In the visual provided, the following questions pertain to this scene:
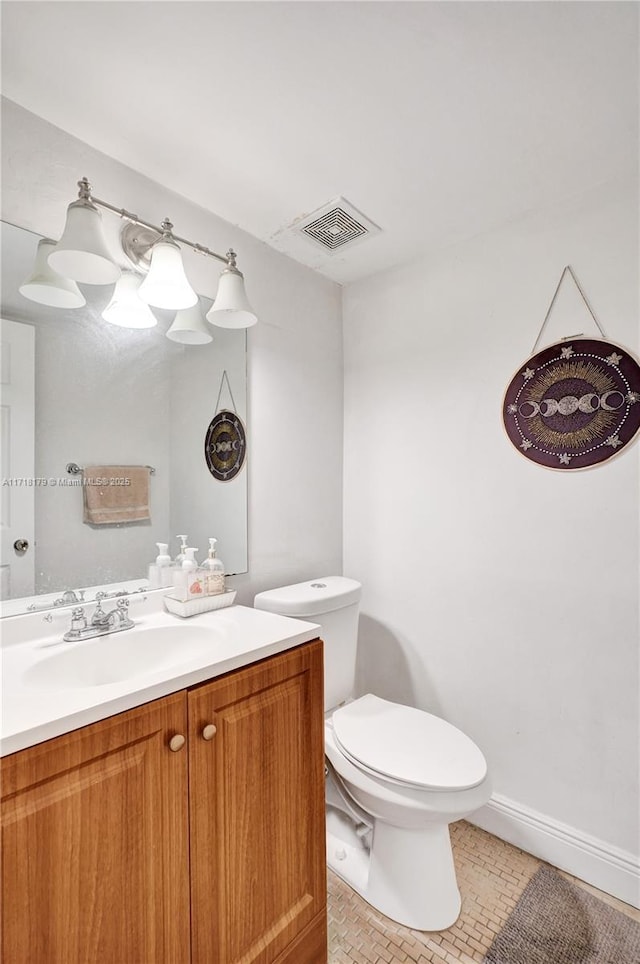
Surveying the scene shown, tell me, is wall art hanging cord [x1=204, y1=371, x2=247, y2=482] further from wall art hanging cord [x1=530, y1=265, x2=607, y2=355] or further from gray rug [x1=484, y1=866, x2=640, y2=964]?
gray rug [x1=484, y1=866, x2=640, y2=964]

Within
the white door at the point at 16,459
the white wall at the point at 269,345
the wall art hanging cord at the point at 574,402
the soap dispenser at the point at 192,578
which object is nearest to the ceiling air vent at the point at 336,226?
the white wall at the point at 269,345

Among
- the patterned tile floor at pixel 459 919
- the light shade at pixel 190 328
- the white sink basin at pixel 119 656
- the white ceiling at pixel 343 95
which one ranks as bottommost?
the patterned tile floor at pixel 459 919

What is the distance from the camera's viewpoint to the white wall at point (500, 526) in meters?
1.47

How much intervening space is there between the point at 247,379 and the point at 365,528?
0.85m

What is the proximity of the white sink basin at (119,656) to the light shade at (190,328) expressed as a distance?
36.3 inches

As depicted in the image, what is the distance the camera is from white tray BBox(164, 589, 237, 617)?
53.9 inches

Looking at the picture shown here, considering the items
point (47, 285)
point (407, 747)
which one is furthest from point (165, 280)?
point (407, 747)

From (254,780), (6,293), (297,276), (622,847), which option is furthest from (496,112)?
(622,847)

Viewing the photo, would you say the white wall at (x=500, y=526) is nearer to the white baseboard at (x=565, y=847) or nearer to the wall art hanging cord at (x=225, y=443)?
the white baseboard at (x=565, y=847)

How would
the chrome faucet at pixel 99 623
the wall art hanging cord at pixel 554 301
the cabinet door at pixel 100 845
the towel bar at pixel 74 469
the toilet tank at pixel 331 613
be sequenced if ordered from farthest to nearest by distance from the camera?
1. the toilet tank at pixel 331 613
2. the wall art hanging cord at pixel 554 301
3. the towel bar at pixel 74 469
4. the chrome faucet at pixel 99 623
5. the cabinet door at pixel 100 845

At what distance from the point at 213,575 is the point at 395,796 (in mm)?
811

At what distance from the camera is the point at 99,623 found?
1.20m

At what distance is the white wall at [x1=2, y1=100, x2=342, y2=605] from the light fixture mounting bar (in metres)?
0.04

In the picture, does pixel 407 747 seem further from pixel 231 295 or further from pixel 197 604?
pixel 231 295
